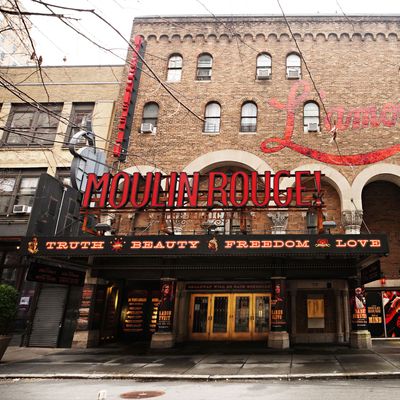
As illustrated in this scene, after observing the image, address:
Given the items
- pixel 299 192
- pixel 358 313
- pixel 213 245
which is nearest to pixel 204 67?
pixel 299 192

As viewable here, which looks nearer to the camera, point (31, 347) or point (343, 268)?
point (343, 268)

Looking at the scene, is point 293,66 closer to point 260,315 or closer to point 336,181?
point 336,181

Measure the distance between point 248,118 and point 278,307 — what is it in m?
10.0

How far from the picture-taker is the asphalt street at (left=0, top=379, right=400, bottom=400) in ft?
25.5

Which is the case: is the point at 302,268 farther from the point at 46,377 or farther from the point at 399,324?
the point at 46,377

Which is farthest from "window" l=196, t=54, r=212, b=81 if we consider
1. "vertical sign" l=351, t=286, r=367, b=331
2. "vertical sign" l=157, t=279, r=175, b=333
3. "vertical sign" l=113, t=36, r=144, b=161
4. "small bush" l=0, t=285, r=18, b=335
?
"small bush" l=0, t=285, r=18, b=335

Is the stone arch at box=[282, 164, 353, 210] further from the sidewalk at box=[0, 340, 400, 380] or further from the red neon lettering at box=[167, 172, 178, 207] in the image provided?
the sidewalk at box=[0, 340, 400, 380]

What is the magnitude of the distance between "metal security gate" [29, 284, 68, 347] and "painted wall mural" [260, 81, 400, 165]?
40.7 ft

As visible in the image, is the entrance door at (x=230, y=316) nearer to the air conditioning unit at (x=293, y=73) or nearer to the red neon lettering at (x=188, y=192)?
the red neon lettering at (x=188, y=192)

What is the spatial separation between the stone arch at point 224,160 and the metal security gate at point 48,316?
28.5ft

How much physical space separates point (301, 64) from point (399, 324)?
47.4 feet

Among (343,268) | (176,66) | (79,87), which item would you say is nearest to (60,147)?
(79,87)

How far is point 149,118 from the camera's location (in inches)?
813

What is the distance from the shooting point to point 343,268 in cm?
1547
